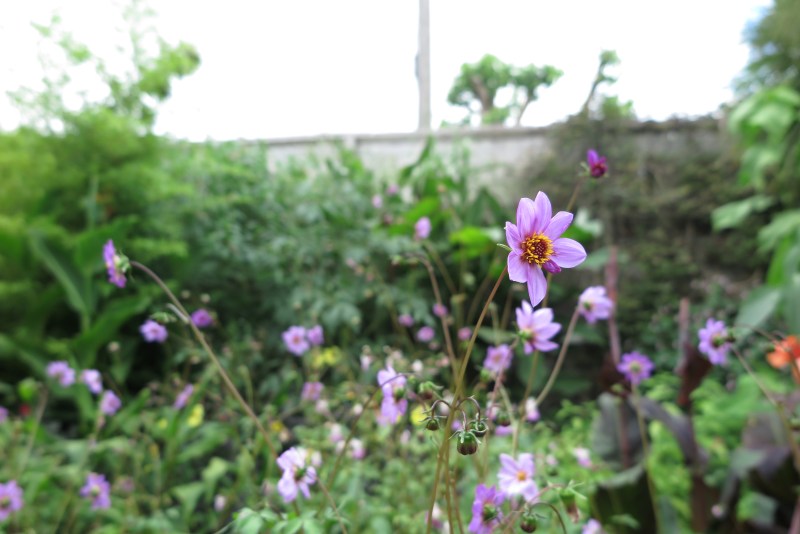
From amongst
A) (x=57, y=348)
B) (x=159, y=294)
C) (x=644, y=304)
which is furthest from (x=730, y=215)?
(x=57, y=348)

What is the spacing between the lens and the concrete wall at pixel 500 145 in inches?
135

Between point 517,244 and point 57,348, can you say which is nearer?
point 517,244

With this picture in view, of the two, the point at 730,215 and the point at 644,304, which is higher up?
the point at 730,215

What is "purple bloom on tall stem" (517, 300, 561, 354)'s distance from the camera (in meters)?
0.69

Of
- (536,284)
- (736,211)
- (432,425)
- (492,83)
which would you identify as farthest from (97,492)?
(492,83)

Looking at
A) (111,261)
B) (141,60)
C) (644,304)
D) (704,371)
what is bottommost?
(644,304)

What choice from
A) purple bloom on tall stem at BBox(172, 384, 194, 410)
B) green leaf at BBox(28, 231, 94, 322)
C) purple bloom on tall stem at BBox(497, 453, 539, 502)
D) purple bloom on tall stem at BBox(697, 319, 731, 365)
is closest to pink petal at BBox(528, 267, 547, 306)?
purple bloom on tall stem at BBox(497, 453, 539, 502)

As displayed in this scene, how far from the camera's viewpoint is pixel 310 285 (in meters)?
2.41

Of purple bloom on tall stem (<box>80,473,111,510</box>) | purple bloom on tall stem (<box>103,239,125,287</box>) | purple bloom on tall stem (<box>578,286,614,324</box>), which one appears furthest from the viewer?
purple bloom on tall stem (<box>80,473,111,510</box>)

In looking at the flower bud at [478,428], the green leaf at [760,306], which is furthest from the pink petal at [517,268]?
the green leaf at [760,306]

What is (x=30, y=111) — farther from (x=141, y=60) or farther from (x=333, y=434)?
(x=333, y=434)

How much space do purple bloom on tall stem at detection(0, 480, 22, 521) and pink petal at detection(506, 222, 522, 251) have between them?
1.18 m

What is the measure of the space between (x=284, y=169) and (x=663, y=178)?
222cm

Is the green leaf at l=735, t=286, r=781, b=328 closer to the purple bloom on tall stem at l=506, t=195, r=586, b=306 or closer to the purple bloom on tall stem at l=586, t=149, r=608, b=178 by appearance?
the purple bloom on tall stem at l=586, t=149, r=608, b=178
